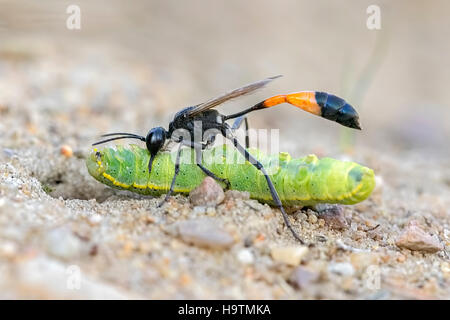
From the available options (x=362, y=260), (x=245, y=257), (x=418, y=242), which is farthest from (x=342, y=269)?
(x=418, y=242)

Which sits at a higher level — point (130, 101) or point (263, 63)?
point (263, 63)

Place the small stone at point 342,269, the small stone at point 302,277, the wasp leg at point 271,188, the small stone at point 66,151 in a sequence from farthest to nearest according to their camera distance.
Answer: the small stone at point 66,151, the wasp leg at point 271,188, the small stone at point 342,269, the small stone at point 302,277

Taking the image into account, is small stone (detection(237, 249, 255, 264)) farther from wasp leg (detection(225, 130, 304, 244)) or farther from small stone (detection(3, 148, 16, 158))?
small stone (detection(3, 148, 16, 158))

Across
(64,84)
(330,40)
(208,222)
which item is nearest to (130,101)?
(64,84)

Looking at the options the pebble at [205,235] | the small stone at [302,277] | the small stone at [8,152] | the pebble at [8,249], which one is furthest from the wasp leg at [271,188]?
the small stone at [8,152]

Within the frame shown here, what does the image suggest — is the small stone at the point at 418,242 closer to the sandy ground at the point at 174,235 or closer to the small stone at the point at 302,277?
the sandy ground at the point at 174,235

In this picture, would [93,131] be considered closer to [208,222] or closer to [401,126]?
[208,222]

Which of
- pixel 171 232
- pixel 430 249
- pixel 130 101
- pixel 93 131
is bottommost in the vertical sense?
pixel 430 249
